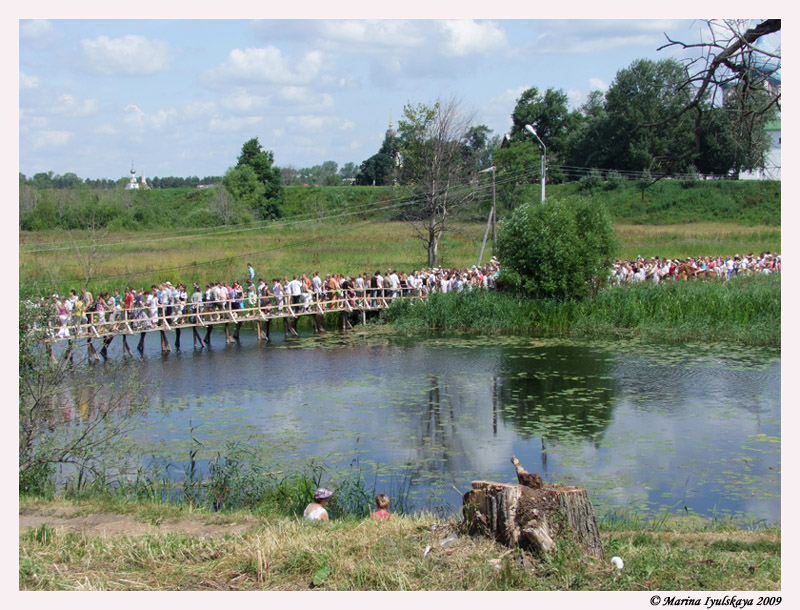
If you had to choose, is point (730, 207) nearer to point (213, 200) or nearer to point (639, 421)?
point (213, 200)

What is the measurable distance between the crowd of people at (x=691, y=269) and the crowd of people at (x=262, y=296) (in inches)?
192

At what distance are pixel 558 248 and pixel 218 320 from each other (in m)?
11.2

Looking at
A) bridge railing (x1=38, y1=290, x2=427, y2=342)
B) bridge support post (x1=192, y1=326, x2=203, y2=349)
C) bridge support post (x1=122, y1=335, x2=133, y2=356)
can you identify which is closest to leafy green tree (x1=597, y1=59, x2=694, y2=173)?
bridge railing (x1=38, y1=290, x2=427, y2=342)

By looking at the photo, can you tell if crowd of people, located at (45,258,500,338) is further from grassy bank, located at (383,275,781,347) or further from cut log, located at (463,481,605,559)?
cut log, located at (463,481,605,559)

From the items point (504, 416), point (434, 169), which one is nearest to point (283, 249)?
point (434, 169)

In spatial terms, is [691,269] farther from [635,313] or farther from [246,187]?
[246,187]

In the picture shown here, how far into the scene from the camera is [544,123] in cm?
7006

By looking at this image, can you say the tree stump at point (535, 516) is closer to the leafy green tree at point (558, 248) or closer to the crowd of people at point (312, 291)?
the crowd of people at point (312, 291)

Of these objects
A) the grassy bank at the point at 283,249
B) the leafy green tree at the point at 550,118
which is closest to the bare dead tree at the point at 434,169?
the grassy bank at the point at 283,249

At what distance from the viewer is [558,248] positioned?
25.8 meters

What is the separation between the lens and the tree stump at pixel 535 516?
21.9ft

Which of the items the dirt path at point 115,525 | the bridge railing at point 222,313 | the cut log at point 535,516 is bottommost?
the dirt path at point 115,525

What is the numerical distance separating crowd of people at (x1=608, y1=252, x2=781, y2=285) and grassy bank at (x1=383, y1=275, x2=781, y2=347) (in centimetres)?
A: 221

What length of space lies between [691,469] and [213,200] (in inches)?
2213
